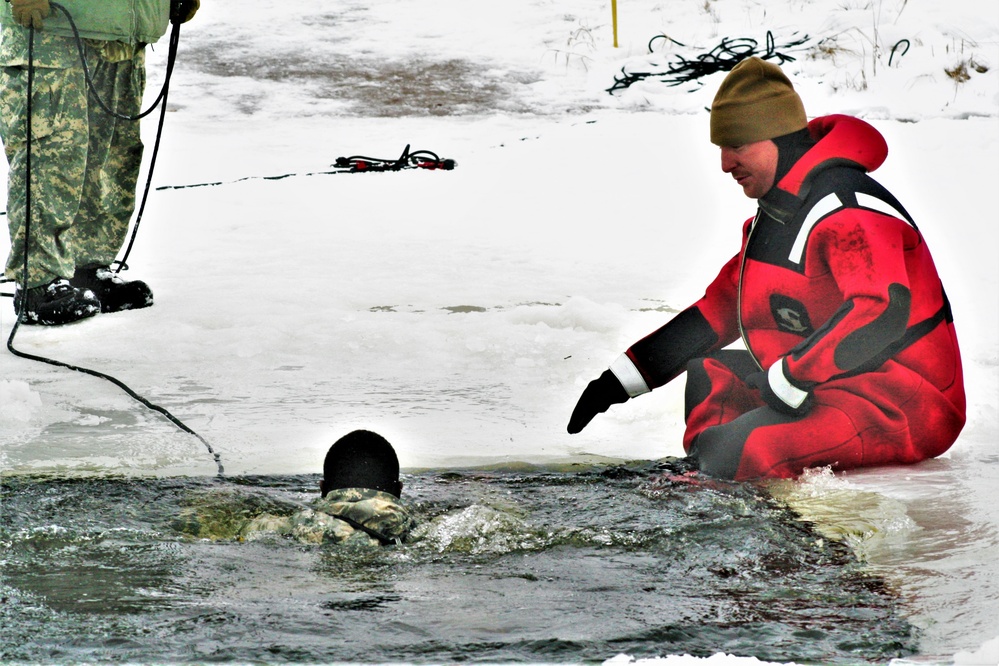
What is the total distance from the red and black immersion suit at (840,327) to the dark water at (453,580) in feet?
0.67

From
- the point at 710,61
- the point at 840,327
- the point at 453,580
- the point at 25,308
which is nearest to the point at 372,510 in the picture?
the point at 453,580

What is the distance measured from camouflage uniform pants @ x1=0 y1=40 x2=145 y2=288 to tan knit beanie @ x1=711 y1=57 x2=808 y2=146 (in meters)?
2.84

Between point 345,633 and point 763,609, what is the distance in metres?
0.75

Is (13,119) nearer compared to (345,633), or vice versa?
(345,633)

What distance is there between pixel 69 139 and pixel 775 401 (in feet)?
10.2

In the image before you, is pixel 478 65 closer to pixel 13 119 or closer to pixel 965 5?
pixel 965 5

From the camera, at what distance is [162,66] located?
12945 millimetres

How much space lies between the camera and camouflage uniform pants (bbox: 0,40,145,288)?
15.9 feet

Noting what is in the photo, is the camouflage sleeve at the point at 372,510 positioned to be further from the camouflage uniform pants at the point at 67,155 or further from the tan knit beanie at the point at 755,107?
the camouflage uniform pants at the point at 67,155

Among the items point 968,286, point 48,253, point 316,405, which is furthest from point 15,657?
point 968,286

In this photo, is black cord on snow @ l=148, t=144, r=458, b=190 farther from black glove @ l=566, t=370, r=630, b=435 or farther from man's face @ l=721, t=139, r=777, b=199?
man's face @ l=721, t=139, r=777, b=199

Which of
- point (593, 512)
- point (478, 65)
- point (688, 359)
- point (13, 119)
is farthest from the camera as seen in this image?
point (478, 65)

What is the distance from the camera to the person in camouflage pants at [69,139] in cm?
477

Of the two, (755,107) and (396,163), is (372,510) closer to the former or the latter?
(755,107)
